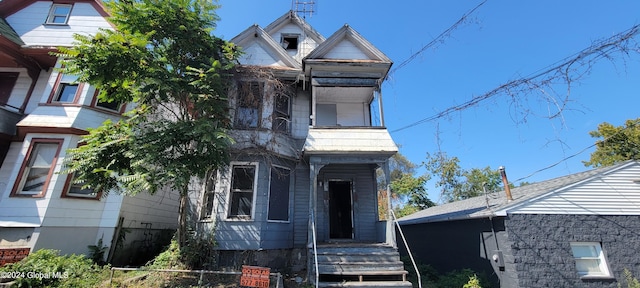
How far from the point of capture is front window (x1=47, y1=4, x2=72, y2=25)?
10.4 meters

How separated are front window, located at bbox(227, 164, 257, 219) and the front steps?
256cm

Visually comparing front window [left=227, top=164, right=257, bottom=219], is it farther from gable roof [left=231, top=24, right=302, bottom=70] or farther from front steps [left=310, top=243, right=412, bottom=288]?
gable roof [left=231, top=24, right=302, bottom=70]

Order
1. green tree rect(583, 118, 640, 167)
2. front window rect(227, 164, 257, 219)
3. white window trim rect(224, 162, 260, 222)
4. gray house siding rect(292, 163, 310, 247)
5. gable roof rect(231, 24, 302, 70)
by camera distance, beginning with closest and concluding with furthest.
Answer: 1. white window trim rect(224, 162, 260, 222)
2. front window rect(227, 164, 257, 219)
3. gray house siding rect(292, 163, 310, 247)
4. gable roof rect(231, 24, 302, 70)
5. green tree rect(583, 118, 640, 167)

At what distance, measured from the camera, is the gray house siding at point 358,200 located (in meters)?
9.39

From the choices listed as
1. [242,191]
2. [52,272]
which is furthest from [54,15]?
[242,191]

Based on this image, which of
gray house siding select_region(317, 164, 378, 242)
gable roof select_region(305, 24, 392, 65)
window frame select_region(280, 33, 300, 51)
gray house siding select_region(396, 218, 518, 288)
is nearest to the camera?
gray house siding select_region(396, 218, 518, 288)

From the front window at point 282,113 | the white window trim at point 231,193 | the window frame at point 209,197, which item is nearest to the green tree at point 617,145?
the front window at point 282,113

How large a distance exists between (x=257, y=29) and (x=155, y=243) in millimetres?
9365

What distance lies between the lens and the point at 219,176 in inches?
326

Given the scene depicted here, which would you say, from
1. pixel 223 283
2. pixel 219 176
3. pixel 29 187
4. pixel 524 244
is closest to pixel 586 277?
pixel 524 244

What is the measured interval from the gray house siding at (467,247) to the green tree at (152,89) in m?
8.43

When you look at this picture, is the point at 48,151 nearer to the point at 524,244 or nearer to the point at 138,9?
the point at 138,9

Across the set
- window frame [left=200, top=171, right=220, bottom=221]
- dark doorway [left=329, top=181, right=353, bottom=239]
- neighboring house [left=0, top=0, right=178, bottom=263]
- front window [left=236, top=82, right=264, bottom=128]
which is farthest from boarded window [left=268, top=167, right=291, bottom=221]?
neighboring house [left=0, top=0, right=178, bottom=263]

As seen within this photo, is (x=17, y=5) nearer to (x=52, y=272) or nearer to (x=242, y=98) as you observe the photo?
(x=242, y=98)
